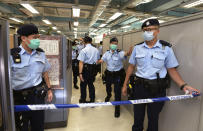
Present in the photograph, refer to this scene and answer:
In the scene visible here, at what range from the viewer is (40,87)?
1.36 metres

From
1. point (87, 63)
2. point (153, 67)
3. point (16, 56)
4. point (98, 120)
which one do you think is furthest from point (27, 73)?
point (98, 120)

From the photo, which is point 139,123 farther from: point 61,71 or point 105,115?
point 61,71

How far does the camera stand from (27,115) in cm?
136

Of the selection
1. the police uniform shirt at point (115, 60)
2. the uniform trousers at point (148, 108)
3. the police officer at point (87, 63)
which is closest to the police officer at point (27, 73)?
the uniform trousers at point (148, 108)

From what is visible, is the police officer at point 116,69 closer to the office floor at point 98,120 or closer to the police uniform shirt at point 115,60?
the police uniform shirt at point 115,60

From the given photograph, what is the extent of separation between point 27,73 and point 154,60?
1.34m

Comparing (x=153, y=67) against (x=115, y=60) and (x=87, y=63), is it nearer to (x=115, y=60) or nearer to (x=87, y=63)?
(x=115, y=60)

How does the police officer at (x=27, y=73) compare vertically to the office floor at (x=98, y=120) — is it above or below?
above

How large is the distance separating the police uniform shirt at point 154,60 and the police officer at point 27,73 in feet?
3.71

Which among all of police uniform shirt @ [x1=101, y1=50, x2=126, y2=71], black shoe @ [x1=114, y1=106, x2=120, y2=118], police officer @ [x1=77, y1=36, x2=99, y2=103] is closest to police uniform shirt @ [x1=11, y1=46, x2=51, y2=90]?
police officer @ [x1=77, y1=36, x2=99, y2=103]

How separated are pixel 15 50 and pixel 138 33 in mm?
1789

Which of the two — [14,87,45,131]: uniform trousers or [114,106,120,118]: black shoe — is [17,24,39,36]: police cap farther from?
[114,106,120,118]: black shoe

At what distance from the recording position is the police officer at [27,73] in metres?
1.21

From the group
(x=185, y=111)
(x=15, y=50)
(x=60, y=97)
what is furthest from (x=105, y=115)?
(x=15, y=50)
